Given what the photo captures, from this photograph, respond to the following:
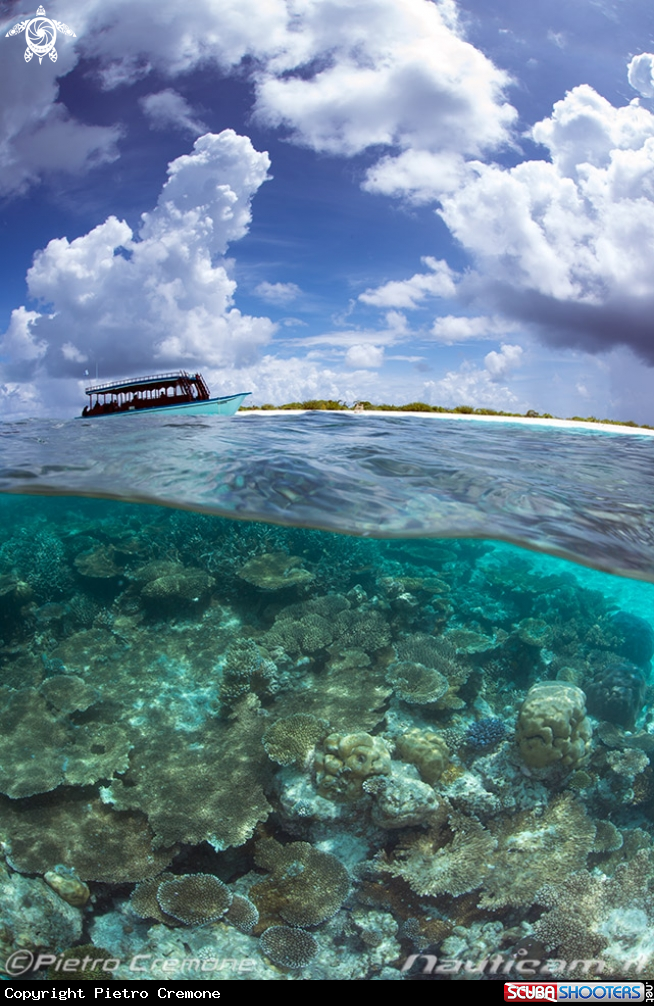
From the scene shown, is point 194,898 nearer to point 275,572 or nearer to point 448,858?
point 448,858

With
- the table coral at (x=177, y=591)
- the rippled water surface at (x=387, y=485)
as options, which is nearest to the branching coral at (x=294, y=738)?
the rippled water surface at (x=387, y=485)

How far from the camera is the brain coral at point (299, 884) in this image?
523 centimetres

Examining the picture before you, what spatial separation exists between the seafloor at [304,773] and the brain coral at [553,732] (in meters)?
0.03

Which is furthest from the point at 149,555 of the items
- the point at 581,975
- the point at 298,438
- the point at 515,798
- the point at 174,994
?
the point at 581,975

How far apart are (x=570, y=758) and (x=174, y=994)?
5.19 meters

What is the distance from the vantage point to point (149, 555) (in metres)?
10.5

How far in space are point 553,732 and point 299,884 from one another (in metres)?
3.64

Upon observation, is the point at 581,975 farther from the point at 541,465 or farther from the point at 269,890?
the point at 541,465

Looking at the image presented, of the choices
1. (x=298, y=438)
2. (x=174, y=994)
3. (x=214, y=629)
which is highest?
(x=298, y=438)

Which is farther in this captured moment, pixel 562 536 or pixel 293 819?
pixel 562 536

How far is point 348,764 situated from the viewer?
5906 millimetres

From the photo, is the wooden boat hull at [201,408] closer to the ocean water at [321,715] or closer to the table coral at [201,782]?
the ocean water at [321,715]

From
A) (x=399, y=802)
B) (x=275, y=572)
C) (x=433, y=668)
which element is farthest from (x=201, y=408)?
(x=399, y=802)

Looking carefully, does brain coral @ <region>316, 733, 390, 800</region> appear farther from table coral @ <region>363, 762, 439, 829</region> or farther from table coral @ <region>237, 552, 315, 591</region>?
table coral @ <region>237, 552, 315, 591</region>
